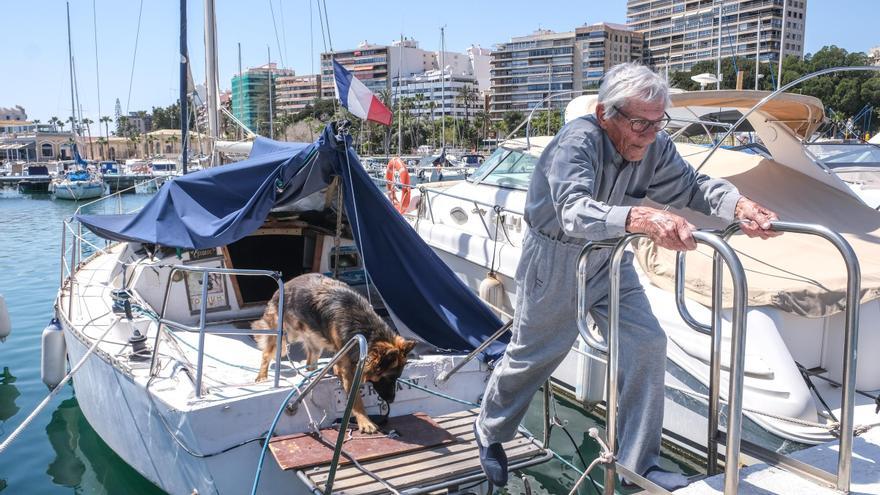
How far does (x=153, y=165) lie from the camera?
56.0 metres

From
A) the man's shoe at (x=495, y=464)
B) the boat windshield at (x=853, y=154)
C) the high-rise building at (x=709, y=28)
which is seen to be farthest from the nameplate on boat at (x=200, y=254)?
the high-rise building at (x=709, y=28)

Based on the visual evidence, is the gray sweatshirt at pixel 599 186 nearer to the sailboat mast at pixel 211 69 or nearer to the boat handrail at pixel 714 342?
the boat handrail at pixel 714 342

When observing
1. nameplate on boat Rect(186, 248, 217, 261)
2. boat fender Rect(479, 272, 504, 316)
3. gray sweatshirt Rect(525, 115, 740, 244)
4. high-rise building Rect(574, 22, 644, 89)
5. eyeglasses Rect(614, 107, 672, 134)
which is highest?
high-rise building Rect(574, 22, 644, 89)

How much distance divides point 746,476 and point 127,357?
4.38 m

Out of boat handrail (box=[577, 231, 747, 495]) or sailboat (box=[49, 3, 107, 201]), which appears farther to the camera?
sailboat (box=[49, 3, 107, 201])

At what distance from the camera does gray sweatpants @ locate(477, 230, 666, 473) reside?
2830 mm

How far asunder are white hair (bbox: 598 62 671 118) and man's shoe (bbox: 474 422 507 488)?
1.68m

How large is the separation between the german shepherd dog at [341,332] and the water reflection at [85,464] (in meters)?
1.83

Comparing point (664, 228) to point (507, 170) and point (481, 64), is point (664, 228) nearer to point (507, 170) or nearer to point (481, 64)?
point (507, 170)

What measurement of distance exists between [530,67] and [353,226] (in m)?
137

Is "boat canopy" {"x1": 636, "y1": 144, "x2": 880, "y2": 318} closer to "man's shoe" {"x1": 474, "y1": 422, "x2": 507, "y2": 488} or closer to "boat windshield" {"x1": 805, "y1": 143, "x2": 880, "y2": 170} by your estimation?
"man's shoe" {"x1": 474, "y1": 422, "x2": 507, "y2": 488}

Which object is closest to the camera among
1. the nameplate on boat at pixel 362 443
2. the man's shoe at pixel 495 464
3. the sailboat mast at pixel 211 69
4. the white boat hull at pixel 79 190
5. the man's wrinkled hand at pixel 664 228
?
the man's wrinkled hand at pixel 664 228

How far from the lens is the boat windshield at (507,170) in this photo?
9281mm

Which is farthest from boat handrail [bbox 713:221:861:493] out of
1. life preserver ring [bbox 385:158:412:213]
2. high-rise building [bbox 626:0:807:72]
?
high-rise building [bbox 626:0:807:72]
